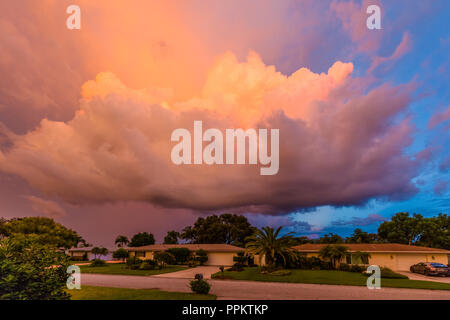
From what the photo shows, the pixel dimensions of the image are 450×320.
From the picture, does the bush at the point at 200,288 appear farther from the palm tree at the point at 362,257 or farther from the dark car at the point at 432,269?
the dark car at the point at 432,269

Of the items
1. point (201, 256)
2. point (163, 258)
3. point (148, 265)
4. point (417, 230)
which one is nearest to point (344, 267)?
point (201, 256)

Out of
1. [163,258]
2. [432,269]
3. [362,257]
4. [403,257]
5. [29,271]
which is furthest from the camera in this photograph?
[163,258]

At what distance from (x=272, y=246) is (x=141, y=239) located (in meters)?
45.3

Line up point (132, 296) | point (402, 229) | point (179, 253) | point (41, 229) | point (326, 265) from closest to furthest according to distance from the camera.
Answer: point (132, 296)
point (326, 265)
point (179, 253)
point (41, 229)
point (402, 229)

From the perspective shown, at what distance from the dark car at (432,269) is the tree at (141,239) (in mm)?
56447

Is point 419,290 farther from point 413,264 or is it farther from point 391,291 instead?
point 413,264

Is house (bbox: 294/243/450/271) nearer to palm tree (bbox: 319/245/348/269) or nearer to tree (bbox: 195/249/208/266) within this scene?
palm tree (bbox: 319/245/348/269)

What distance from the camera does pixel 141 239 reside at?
6475cm

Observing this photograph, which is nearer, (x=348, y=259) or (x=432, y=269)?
(x=432, y=269)

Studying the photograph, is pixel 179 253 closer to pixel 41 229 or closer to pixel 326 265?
pixel 326 265

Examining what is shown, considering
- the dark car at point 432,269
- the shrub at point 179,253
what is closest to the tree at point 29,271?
the shrub at point 179,253

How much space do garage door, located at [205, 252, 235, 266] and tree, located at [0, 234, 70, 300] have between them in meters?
32.4
